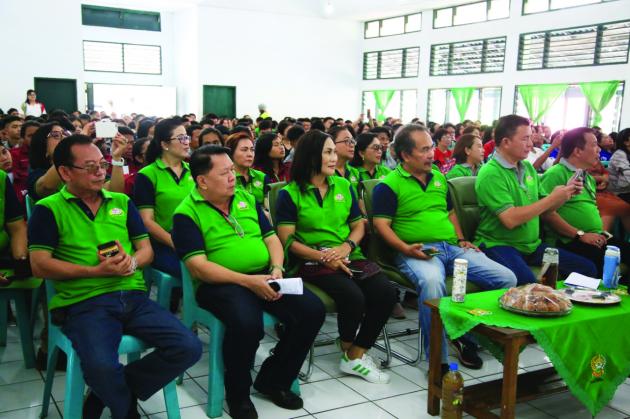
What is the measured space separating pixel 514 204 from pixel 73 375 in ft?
8.40

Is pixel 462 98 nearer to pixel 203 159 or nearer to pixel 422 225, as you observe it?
pixel 422 225

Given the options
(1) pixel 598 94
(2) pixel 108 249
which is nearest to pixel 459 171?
(2) pixel 108 249

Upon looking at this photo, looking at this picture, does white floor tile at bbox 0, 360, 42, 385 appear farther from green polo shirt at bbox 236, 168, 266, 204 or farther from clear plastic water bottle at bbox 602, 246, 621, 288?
clear plastic water bottle at bbox 602, 246, 621, 288

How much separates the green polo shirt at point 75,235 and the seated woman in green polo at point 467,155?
2948 mm

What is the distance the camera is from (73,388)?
2.18 meters

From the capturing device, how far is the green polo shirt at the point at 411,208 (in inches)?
130

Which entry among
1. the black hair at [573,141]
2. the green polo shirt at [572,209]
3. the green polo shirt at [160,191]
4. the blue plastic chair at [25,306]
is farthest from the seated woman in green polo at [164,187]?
the black hair at [573,141]

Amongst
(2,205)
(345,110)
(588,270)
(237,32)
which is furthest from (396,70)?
(2,205)

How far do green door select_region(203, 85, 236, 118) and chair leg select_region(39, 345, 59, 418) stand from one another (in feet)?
43.6

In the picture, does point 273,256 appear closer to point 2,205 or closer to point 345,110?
point 2,205

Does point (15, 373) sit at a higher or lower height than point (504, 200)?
lower

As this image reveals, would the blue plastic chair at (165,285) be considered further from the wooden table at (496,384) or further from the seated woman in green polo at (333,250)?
the wooden table at (496,384)

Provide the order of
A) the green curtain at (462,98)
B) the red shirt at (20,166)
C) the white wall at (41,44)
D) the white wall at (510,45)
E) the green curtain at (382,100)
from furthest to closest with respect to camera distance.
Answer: the green curtain at (382,100) < the green curtain at (462,98) < the white wall at (41,44) < the white wall at (510,45) < the red shirt at (20,166)

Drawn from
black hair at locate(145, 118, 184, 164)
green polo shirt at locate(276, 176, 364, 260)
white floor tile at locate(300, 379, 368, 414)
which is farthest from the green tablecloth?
black hair at locate(145, 118, 184, 164)
